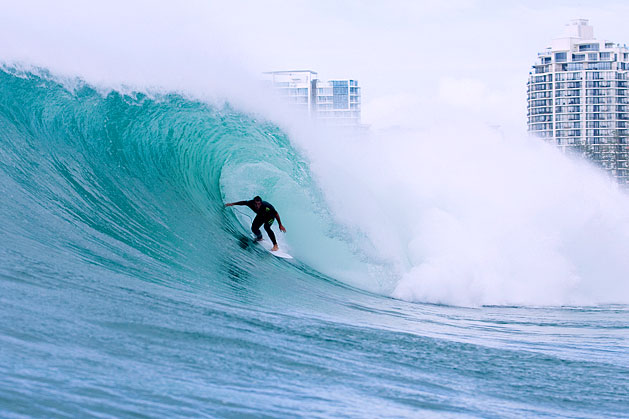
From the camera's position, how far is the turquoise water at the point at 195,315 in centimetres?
428

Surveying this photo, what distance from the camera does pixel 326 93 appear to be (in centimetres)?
→ 13125

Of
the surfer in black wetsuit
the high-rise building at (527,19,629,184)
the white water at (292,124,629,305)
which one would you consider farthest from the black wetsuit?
the high-rise building at (527,19,629,184)

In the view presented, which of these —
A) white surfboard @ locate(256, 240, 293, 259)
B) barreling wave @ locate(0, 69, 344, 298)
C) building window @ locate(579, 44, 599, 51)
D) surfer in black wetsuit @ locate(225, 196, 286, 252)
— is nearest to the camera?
barreling wave @ locate(0, 69, 344, 298)

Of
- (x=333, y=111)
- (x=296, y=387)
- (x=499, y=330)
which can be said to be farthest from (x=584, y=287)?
(x=333, y=111)

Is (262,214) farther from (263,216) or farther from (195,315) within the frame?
(195,315)

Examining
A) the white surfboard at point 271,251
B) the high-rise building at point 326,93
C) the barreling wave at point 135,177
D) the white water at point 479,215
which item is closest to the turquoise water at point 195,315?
the barreling wave at point 135,177

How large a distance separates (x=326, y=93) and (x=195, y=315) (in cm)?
12692

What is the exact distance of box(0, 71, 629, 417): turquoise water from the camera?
4.28 meters

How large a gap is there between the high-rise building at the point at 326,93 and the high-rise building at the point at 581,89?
30139 mm

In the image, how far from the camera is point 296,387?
4.59 m

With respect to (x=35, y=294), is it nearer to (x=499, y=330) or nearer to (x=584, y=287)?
(x=499, y=330)

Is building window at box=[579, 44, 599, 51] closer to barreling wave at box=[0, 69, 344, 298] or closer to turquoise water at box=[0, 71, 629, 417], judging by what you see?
barreling wave at box=[0, 69, 344, 298]

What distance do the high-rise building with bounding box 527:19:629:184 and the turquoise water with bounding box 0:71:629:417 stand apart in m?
105

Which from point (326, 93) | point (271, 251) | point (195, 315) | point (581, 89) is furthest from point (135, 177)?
point (326, 93)
